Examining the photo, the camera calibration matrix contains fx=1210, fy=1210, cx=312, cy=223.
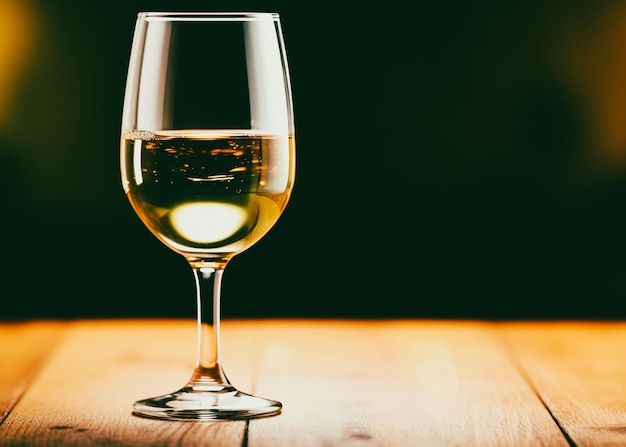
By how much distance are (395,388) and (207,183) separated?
347mm

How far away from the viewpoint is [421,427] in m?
1.10

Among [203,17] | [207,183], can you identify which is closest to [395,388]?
[207,183]

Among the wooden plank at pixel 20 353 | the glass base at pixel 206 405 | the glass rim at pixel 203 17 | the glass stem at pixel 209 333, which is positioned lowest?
the wooden plank at pixel 20 353

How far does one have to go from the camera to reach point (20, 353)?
154 centimetres

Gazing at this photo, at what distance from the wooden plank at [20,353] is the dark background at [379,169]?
373 millimetres

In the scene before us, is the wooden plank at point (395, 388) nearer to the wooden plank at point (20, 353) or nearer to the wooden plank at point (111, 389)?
the wooden plank at point (111, 389)

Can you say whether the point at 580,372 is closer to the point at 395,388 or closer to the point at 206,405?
the point at 395,388

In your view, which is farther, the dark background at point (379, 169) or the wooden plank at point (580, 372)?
the dark background at point (379, 169)

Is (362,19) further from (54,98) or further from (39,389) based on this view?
(39,389)

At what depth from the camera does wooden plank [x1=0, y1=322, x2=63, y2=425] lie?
128cm

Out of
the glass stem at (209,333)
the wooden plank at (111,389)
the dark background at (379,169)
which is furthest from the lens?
the dark background at (379,169)

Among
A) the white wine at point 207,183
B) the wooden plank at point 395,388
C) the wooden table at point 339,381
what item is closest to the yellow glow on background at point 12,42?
the wooden table at point 339,381

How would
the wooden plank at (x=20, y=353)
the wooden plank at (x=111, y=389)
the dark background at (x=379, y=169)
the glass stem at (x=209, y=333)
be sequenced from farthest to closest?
the dark background at (x=379, y=169), the wooden plank at (x=20, y=353), the glass stem at (x=209, y=333), the wooden plank at (x=111, y=389)

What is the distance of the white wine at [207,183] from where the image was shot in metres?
1.10
